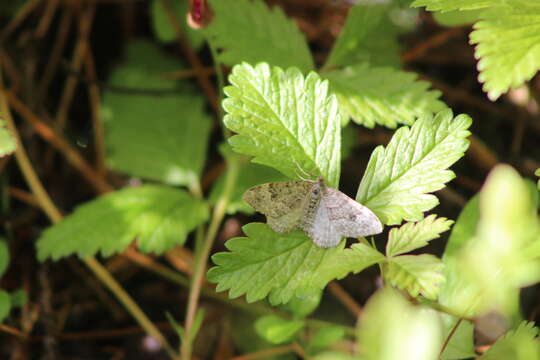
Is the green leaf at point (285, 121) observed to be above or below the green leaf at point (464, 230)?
above

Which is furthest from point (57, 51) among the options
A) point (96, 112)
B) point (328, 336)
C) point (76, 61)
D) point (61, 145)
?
point (328, 336)

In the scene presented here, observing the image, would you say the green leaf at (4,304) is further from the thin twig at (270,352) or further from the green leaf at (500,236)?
the green leaf at (500,236)

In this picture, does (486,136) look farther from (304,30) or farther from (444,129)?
(444,129)

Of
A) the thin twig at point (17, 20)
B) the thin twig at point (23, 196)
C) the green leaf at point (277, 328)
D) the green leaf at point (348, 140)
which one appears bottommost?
the green leaf at point (277, 328)

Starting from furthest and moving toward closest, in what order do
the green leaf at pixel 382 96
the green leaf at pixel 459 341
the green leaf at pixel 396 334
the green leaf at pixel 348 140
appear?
the green leaf at pixel 348 140 → the green leaf at pixel 382 96 → the green leaf at pixel 459 341 → the green leaf at pixel 396 334

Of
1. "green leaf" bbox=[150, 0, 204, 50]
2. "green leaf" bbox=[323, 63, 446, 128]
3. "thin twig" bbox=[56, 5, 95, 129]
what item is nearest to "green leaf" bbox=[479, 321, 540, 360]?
"green leaf" bbox=[323, 63, 446, 128]

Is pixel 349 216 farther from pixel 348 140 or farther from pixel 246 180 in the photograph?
pixel 348 140

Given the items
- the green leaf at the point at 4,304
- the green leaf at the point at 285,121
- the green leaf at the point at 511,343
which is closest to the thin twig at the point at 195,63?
the green leaf at the point at 285,121
